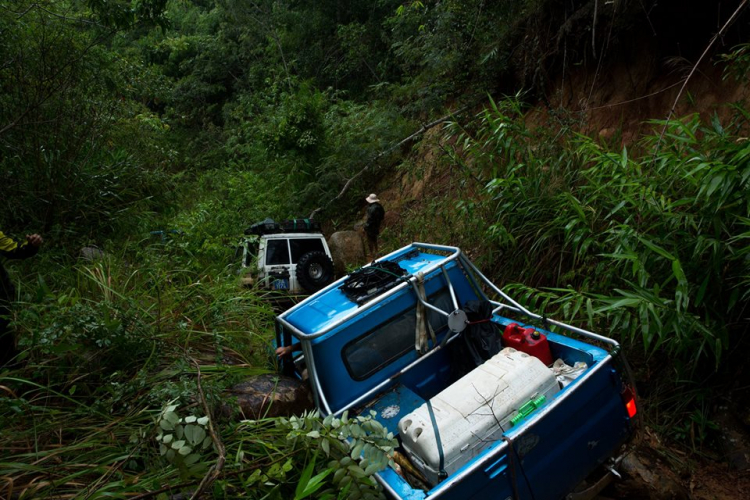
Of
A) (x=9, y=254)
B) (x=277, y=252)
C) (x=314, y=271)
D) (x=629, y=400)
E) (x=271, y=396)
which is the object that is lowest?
(x=629, y=400)

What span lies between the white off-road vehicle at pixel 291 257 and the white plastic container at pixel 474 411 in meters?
4.16

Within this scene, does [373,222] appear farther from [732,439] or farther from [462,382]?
[732,439]

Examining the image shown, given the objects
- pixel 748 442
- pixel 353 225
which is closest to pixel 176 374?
pixel 748 442

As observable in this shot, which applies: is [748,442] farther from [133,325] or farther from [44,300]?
[44,300]

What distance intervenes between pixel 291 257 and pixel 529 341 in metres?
4.82

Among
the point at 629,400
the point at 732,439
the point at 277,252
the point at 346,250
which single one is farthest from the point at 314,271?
the point at 732,439

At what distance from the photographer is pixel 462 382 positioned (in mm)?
3330

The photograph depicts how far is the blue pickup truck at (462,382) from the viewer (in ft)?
9.34

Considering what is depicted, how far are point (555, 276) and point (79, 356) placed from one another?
4.64 meters

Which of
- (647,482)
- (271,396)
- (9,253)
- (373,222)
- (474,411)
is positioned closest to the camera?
(474,411)

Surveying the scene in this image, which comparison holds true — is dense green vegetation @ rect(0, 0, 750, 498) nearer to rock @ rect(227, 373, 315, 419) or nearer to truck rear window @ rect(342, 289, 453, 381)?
rock @ rect(227, 373, 315, 419)

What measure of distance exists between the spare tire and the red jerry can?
13.1 feet

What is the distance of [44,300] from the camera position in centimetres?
409

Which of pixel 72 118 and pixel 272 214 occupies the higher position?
pixel 72 118
